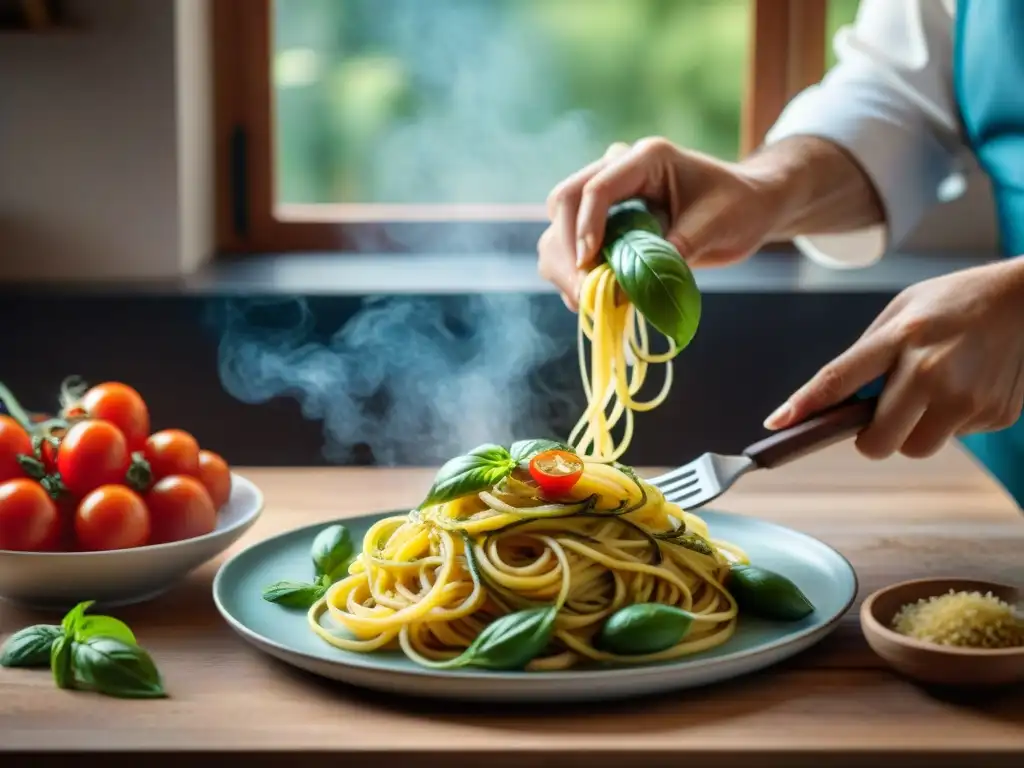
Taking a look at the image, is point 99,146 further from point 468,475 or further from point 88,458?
point 468,475

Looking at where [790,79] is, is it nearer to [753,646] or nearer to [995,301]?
[995,301]

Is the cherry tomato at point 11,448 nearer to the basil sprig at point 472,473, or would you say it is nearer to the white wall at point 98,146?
the basil sprig at point 472,473

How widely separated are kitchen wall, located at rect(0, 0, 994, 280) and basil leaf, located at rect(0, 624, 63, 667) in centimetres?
187

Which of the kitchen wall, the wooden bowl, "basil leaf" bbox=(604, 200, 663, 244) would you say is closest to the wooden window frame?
the kitchen wall

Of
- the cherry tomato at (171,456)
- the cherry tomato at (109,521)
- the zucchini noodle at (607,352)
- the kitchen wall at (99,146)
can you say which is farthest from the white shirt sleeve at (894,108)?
the kitchen wall at (99,146)

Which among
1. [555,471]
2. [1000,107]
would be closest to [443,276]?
[1000,107]

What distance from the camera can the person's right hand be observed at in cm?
163

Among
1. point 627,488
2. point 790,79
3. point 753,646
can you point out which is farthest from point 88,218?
point 753,646

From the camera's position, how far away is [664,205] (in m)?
1.82

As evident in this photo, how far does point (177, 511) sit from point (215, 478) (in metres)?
0.10

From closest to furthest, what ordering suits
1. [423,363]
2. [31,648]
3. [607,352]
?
[31,648] < [607,352] < [423,363]

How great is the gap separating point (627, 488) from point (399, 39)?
2189 mm

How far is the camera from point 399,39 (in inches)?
128

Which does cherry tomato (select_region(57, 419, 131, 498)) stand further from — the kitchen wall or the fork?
the kitchen wall
